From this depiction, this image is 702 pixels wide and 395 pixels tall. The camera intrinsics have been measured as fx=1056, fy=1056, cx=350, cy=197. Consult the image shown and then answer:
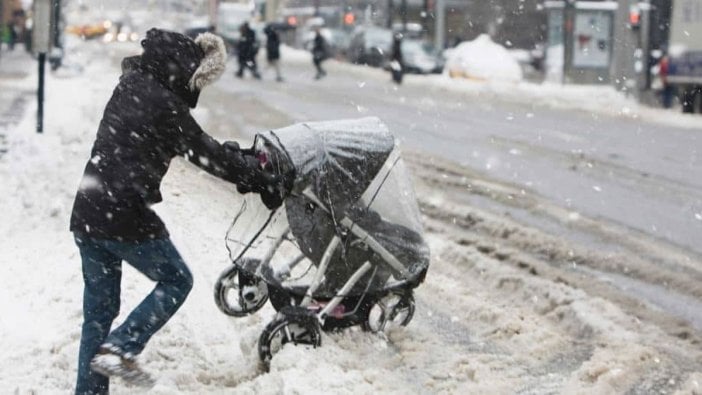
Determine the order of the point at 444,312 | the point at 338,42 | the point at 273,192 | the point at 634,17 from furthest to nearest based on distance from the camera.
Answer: the point at 338,42, the point at 634,17, the point at 444,312, the point at 273,192

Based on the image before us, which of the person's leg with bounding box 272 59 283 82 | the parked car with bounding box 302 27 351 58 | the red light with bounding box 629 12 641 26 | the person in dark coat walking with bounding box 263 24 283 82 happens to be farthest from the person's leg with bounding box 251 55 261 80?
the parked car with bounding box 302 27 351 58

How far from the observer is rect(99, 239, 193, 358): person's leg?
4.62 m

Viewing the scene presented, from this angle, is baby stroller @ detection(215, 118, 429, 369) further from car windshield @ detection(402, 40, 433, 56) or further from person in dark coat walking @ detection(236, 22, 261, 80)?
car windshield @ detection(402, 40, 433, 56)

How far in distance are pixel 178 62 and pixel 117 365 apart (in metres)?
1.35

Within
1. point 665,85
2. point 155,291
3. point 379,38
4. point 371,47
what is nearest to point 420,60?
point 371,47

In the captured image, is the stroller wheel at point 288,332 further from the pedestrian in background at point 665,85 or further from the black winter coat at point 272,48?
the black winter coat at point 272,48

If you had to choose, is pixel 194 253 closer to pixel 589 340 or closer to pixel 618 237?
pixel 589 340

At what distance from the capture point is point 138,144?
14.8 feet

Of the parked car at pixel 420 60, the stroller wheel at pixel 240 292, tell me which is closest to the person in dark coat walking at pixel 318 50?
the parked car at pixel 420 60

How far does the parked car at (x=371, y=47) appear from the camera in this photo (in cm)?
4450

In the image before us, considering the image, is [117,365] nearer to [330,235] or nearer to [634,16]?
[330,235]

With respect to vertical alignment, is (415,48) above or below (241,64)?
above

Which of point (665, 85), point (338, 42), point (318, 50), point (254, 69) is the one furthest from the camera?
point (338, 42)

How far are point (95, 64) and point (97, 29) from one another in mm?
38662
